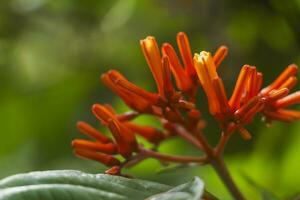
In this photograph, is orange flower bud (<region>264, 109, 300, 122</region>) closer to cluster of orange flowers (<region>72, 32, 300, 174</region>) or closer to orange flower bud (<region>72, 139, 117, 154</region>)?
cluster of orange flowers (<region>72, 32, 300, 174</region>)

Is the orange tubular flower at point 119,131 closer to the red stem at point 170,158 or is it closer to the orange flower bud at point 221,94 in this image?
the red stem at point 170,158

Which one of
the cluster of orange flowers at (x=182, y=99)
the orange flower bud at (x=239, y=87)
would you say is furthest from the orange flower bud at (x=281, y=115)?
the orange flower bud at (x=239, y=87)

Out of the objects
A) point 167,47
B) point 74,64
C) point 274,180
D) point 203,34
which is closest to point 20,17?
point 74,64

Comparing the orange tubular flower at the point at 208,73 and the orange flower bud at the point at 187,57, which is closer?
the orange tubular flower at the point at 208,73

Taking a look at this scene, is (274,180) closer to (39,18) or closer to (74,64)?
(74,64)

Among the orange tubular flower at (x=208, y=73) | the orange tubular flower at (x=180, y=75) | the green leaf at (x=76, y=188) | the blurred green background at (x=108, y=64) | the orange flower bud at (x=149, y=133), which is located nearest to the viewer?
the green leaf at (x=76, y=188)

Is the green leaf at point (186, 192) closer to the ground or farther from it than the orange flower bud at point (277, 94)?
closer to the ground

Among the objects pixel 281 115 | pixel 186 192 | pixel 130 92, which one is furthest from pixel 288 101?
pixel 186 192

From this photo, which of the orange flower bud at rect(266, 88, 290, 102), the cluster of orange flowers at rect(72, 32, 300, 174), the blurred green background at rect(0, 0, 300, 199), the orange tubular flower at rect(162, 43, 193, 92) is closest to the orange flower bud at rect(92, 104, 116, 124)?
the cluster of orange flowers at rect(72, 32, 300, 174)
